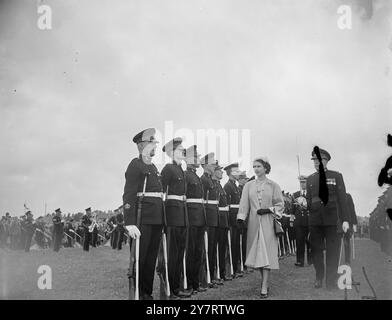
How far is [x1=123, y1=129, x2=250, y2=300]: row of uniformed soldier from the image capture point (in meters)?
7.15

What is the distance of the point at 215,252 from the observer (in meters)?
10.0

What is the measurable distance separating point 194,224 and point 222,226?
6.07ft

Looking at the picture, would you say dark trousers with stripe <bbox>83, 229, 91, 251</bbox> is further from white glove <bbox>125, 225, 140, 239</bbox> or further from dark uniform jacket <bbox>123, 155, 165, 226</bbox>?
white glove <bbox>125, 225, 140, 239</bbox>

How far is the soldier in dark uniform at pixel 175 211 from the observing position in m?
7.92

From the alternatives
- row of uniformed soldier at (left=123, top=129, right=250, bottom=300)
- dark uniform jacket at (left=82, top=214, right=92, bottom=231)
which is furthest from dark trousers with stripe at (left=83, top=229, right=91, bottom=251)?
row of uniformed soldier at (left=123, top=129, right=250, bottom=300)

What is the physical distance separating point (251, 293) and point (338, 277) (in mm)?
1687

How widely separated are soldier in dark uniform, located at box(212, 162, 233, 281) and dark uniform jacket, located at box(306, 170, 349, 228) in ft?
7.05

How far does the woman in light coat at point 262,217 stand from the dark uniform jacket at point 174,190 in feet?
3.41

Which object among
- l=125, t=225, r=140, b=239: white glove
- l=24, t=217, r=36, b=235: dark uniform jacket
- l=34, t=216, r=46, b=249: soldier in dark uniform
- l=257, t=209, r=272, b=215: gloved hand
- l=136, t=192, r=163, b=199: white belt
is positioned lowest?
l=34, t=216, r=46, b=249: soldier in dark uniform

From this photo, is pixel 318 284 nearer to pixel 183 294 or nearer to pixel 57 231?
pixel 183 294

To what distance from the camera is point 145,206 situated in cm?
723

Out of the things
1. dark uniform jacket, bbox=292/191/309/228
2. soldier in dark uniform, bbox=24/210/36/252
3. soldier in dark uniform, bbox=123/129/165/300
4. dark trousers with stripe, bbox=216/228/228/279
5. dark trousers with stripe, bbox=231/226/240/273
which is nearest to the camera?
Result: soldier in dark uniform, bbox=123/129/165/300

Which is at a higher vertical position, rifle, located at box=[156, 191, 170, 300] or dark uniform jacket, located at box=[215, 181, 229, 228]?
dark uniform jacket, located at box=[215, 181, 229, 228]

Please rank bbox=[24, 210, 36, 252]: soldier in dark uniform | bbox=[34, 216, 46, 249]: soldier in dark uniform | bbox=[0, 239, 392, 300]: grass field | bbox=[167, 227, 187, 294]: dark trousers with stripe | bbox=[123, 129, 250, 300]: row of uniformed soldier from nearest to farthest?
bbox=[123, 129, 250, 300]: row of uniformed soldier < bbox=[167, 227, 187, 294]: dark trousers with stripe < bbox=[0, 239, 392, 300]: grass field < bbox=[24, 210, 36, 252]: soldier in dark uniform < bbox=[34, 216, 46, 249]: soldier in dark uniform
